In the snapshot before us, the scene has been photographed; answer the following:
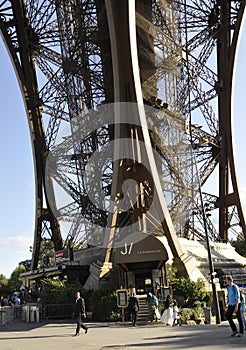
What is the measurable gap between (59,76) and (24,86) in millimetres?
4398

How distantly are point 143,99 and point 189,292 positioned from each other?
1337 cm

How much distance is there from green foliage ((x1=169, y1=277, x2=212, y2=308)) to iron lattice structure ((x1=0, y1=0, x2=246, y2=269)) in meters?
4.22

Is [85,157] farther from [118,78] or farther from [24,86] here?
[118,78]

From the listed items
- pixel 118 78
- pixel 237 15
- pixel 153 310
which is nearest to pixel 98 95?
pixel 118 78

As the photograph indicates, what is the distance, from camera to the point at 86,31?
115 ft

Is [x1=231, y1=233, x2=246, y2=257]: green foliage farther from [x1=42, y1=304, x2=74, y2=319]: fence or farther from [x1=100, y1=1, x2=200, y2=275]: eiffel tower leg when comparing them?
[x1=42, y1=304, x2=74, y2=319]: fence

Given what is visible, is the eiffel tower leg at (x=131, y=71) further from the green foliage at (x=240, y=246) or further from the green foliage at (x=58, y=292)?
the green foliage at (x=240, y=246)

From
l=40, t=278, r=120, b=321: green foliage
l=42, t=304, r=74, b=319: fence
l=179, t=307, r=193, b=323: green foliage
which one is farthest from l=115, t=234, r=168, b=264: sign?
l=42, t=304, r=74, b=319: fence

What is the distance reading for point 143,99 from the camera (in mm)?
31938

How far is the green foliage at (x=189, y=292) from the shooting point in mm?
24117

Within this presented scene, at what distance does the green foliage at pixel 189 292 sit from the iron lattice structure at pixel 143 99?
4.22m

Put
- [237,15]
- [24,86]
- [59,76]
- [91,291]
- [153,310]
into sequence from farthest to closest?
[24,86] → [59,76] → [237,15] → [91,291] → [153,310]

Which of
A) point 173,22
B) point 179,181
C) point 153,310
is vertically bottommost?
point 153,310

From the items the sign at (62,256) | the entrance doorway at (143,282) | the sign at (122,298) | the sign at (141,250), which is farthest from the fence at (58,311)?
the sign at (62,256)
